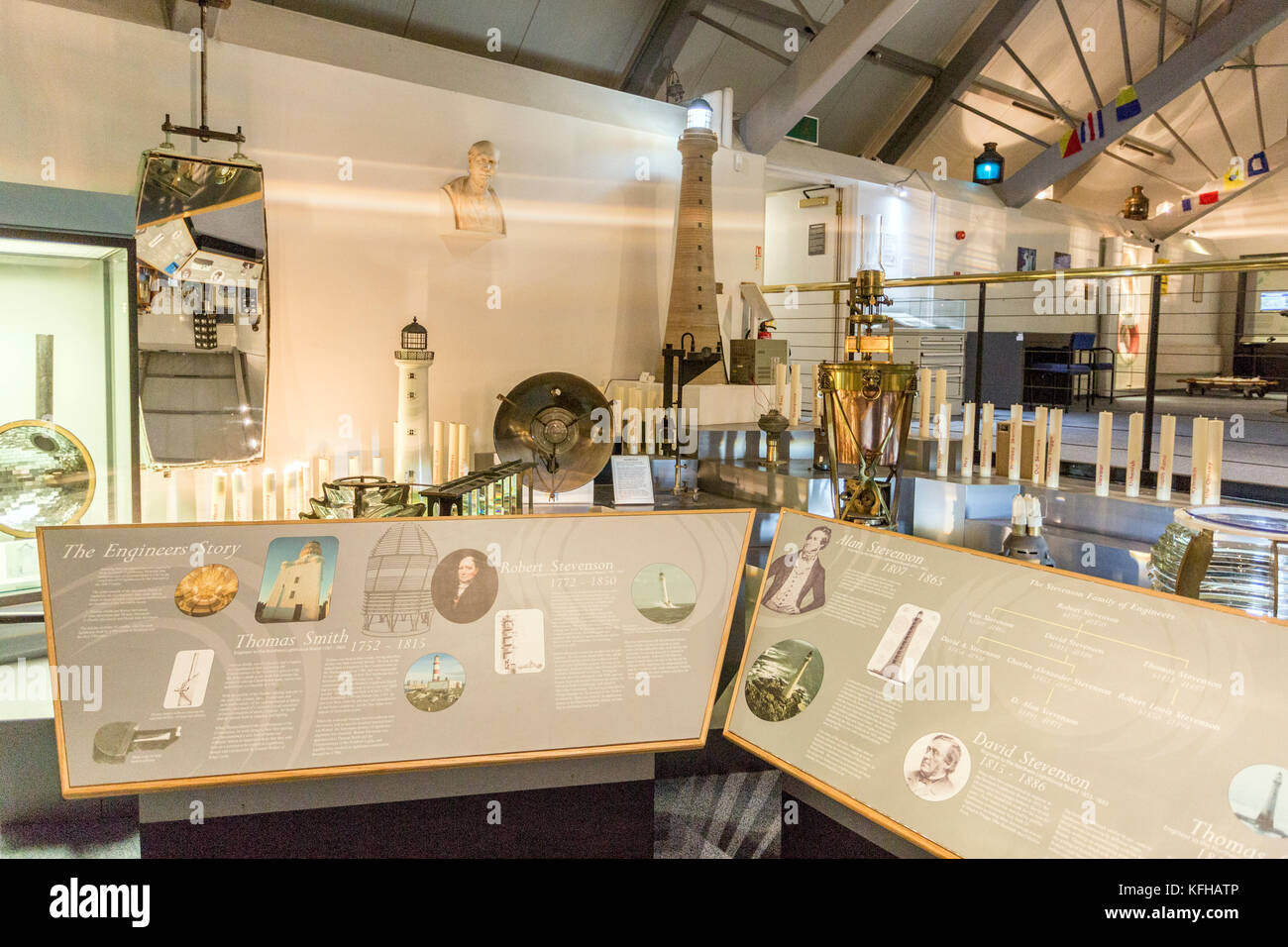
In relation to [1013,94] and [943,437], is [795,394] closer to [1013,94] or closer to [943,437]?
[943,437]

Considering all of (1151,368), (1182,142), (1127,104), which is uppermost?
(1182,142)

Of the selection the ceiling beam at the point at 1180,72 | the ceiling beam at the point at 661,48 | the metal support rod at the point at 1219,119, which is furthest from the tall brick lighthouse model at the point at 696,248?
the metal support rod at the point at 1219,119

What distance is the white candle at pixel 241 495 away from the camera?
15.3 feet

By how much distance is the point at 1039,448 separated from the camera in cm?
422

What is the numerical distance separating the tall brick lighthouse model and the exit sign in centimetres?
203

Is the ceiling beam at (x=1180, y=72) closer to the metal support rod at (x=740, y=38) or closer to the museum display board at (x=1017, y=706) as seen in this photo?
the metal support rod at (x=740, y=38)

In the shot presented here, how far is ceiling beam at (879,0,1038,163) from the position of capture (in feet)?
27.1

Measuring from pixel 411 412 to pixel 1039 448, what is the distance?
3359mm

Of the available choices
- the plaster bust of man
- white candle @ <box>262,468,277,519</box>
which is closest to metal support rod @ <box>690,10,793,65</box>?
the plaster bust of man

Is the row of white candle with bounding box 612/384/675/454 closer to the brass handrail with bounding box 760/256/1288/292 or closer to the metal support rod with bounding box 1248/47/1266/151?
the brass handrail with bounding box 760/256/1288/292

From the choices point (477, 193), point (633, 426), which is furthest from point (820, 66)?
point (633, 426)

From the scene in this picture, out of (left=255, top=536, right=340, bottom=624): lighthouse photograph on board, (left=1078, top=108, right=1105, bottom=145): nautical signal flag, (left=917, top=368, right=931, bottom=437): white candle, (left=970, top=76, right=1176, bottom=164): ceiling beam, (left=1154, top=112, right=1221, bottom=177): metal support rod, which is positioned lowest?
(left=255, top=536, right=340, bottom=624): lighthouse photograph on board

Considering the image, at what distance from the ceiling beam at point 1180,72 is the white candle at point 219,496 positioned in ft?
28.4

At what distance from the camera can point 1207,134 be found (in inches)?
464
